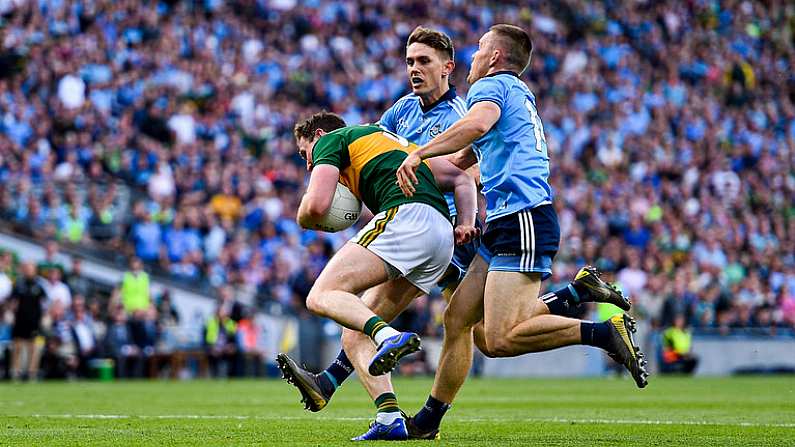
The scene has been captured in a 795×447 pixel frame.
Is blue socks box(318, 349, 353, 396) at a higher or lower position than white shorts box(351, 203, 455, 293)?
lower

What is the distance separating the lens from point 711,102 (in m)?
31.2

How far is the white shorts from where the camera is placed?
7598mm

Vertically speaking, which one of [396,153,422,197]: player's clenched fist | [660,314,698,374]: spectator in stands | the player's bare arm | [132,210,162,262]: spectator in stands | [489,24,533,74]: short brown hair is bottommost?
[660,314,698,374]: spectator in stands

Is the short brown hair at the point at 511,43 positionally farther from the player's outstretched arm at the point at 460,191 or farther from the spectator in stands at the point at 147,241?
the spectator in stands at the point at 147,241

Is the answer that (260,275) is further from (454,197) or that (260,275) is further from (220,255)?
(454,197)

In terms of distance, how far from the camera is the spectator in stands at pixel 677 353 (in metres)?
24.0

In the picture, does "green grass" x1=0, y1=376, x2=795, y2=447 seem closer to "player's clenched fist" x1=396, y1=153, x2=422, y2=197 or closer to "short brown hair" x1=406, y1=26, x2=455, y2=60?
"player's clenched fist" x1=396, y1=153, x2=422, y2=197

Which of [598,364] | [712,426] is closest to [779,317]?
[598,364]

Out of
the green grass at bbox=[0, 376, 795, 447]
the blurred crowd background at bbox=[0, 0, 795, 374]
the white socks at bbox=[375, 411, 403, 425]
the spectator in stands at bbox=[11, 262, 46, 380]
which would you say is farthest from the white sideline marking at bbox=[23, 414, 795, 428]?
the blurred crowd background at bbox=[0, 0, 795, 374]

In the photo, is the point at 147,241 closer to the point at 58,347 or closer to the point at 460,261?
the point at 58,347

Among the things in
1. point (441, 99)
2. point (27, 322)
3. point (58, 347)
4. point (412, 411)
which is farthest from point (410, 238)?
point (58, 347)

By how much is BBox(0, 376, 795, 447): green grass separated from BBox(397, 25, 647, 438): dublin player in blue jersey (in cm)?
53

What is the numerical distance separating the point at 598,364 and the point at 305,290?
514 cm

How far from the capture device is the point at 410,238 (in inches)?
299
